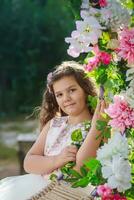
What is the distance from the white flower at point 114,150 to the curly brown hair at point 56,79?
2.99ft

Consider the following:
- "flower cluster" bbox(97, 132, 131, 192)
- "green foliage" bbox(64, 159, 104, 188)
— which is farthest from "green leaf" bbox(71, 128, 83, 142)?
"flower cluster" bbox(97, 132, 131, 192)

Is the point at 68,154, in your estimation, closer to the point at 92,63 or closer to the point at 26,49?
the point at 92,63

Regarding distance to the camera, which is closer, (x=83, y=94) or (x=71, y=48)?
(x=71, y=48)

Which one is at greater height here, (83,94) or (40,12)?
(40,12)

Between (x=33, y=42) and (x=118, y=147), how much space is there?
12229 millimetres

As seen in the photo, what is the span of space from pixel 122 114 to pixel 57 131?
1013 millimetres

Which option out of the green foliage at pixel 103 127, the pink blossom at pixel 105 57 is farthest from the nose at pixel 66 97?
the pink blossom at pixel 105 57

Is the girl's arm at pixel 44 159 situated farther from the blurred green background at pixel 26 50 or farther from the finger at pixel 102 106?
the blurred green background at pixel 26 50

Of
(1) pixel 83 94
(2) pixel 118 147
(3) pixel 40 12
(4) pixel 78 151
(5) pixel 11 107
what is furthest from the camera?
(3) pixel 40 12

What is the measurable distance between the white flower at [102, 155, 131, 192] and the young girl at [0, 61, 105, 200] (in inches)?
27.8

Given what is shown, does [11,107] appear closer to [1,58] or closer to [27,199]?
[1,58]

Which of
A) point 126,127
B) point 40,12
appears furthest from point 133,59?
point 40,12

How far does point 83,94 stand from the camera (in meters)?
3.76

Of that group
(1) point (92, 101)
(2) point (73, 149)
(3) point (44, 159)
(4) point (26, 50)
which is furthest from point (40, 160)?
(4) point (26, 50)
